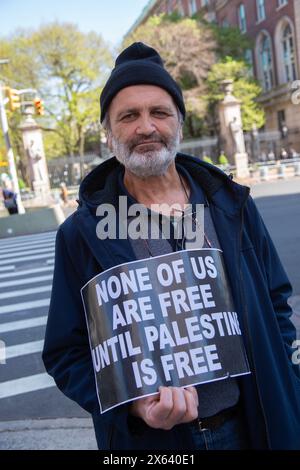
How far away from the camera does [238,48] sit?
42.0 m

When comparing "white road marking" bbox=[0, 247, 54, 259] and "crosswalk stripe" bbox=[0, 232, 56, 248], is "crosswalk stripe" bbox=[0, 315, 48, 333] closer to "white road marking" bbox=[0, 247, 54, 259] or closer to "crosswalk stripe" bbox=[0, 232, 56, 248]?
"white road marking" bbox=[0, 247, 54, 259]

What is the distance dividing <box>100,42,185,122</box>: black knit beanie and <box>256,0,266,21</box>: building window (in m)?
47.4

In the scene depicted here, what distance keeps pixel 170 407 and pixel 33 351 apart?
480 cm

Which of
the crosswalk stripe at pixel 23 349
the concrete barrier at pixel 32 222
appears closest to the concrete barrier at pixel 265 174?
the concrete barrier at pixel 32 222

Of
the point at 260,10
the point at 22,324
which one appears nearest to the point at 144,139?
the point at 22,324

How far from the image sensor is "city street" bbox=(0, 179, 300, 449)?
372 centimetres

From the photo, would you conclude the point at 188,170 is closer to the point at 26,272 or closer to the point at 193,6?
the point at 26,272

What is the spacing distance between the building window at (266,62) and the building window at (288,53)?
1801mm

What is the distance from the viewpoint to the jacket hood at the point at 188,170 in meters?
1.87

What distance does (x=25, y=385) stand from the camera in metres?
4.91

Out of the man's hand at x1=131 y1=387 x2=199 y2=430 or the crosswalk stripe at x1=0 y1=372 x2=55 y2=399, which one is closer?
the man's hand at x1=131 y1=387 x2=199 y2=430

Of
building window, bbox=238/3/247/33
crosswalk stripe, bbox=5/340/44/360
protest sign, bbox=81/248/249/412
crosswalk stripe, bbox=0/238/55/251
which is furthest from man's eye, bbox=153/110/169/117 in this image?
building window, bbox=238/3/247/33

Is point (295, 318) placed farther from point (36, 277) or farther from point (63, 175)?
point (63, 175)

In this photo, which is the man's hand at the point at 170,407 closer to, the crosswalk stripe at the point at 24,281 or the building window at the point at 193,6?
the crosswalk stripe at the point at 24,281
